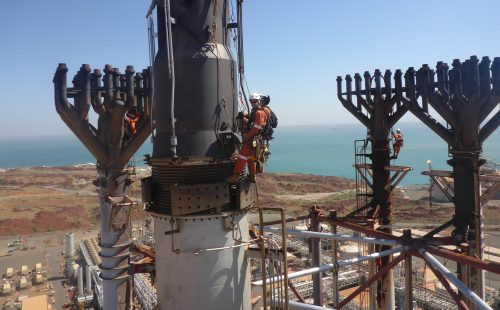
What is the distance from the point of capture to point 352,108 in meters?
16.6

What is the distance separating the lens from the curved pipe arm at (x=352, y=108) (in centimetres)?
→ 1641

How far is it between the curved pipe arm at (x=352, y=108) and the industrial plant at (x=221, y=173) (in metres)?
0.06

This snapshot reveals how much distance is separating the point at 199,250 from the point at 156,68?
348 centimetres

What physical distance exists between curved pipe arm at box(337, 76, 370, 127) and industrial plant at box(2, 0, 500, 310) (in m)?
0.06

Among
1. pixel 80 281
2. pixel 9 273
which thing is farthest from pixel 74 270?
pixel 9 273

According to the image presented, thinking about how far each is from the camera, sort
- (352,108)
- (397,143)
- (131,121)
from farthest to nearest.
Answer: (397,143)
(352,108)
(131,121)

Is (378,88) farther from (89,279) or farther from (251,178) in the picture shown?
(89,279)

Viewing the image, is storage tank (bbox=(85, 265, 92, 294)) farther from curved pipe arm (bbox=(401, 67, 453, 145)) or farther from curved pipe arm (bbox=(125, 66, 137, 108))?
curved pipe arm (bbox=(401, 67, 453, 145))

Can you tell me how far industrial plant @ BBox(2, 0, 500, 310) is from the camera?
7.11m

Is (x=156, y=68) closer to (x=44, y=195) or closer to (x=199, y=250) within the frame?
(x=199, y=250)

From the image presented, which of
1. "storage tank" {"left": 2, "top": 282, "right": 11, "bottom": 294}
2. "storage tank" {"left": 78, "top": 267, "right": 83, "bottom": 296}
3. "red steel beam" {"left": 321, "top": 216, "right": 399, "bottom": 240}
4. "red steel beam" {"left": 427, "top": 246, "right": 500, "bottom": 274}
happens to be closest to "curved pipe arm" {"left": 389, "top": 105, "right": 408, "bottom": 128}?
"red steel beam" {"left": 321, "top": 216, "right": 399, "bottom": 240}

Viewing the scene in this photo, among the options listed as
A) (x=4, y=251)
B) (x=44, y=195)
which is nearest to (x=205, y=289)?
(x=4, y=251)

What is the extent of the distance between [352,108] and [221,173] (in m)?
10.7

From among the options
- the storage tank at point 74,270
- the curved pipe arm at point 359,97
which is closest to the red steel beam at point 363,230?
the curved pipe arm at point 359,97
